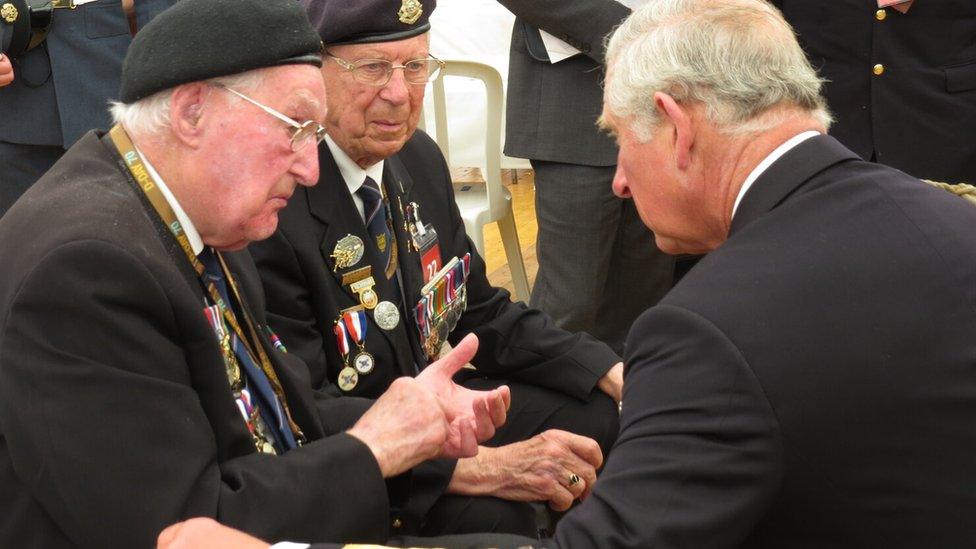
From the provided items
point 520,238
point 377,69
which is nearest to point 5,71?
point 377,69

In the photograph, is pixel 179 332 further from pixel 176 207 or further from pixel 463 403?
pixel 463 403

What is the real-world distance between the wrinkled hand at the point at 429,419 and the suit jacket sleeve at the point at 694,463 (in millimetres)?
507

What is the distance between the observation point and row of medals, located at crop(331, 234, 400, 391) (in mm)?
2457

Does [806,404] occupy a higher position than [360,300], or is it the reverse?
[806,404]

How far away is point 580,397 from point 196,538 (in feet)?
4.72

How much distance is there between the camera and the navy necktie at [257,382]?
6.41 feet

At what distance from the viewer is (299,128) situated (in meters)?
1.90

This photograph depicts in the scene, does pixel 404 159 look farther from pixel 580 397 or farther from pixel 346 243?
pixel 580 397

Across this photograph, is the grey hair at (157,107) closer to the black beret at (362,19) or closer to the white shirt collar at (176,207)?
the white shirt collar at (176,207)

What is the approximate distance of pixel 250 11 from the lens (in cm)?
185

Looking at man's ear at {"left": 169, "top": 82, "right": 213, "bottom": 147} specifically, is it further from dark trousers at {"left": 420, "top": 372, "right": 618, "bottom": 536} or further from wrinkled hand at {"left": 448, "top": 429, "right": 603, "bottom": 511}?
dark trousers at {"left": 420, "top": 372, "right": 618, "bottom": 536}

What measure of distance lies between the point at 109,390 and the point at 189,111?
1.50 feet

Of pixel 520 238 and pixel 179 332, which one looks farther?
pixel 520 238

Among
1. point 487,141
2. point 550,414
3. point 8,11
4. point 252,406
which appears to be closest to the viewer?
point 252,406
